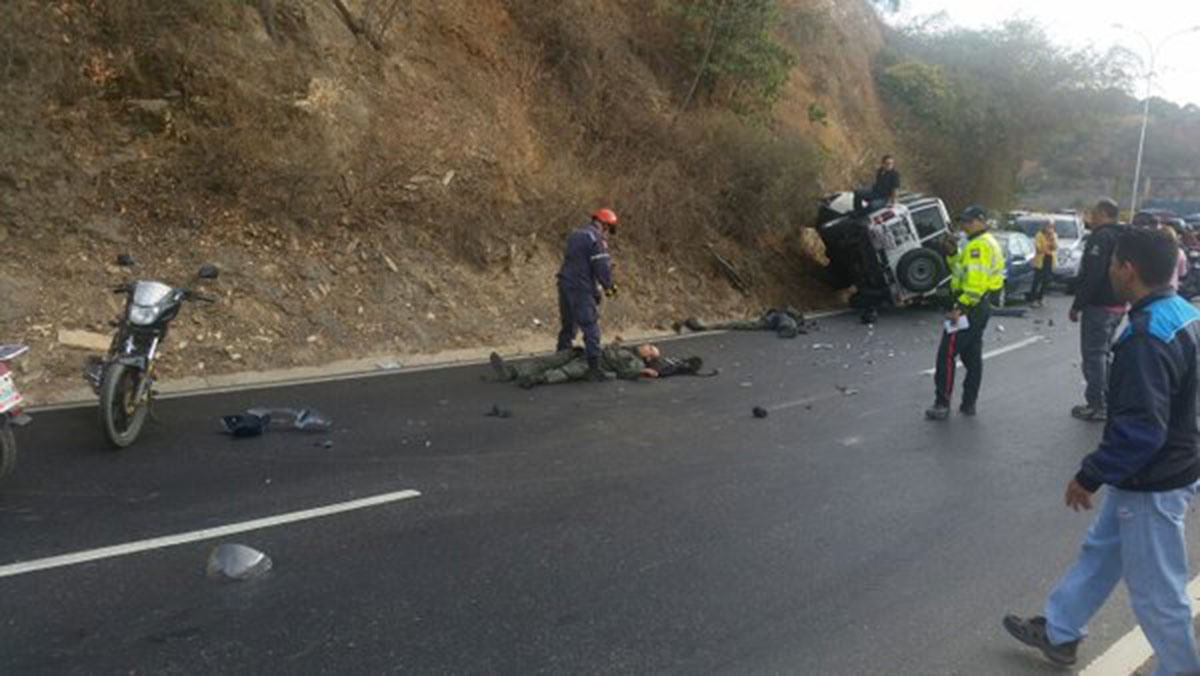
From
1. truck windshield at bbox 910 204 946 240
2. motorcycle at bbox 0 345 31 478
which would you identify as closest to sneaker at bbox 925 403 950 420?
motorcycle at bbox 0 345 31 478

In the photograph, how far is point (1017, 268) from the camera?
20.2 meters

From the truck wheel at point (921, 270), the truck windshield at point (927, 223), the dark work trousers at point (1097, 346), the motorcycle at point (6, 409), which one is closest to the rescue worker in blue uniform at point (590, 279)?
the dark work trousers at point (1097, 346)

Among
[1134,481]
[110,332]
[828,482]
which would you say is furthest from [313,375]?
[1134,481]

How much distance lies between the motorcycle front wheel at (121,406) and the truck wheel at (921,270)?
1362 centimetres

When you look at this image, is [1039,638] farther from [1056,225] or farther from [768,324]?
[1056,225]

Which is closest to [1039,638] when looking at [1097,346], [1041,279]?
[1097,346]

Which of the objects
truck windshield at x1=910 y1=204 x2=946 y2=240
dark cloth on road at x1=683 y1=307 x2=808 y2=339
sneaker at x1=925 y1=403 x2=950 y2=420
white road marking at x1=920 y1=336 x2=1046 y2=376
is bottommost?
white road marking at x1=920 y1=336 x2=1046 y2=376

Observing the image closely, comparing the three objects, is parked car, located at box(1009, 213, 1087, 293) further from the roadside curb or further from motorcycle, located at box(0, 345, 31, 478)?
motorcycle, located at box(0, 345, 31, 478)

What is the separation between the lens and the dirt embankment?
36.8 ft

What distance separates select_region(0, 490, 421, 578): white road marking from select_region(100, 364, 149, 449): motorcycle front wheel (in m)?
2.06

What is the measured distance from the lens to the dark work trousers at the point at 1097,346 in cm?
905

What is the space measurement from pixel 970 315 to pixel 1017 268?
12363 millimetres

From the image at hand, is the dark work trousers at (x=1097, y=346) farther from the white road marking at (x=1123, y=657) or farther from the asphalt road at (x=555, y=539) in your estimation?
the white road marking at (x=1123, y=657)

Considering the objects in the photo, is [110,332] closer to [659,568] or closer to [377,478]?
[377,478]
